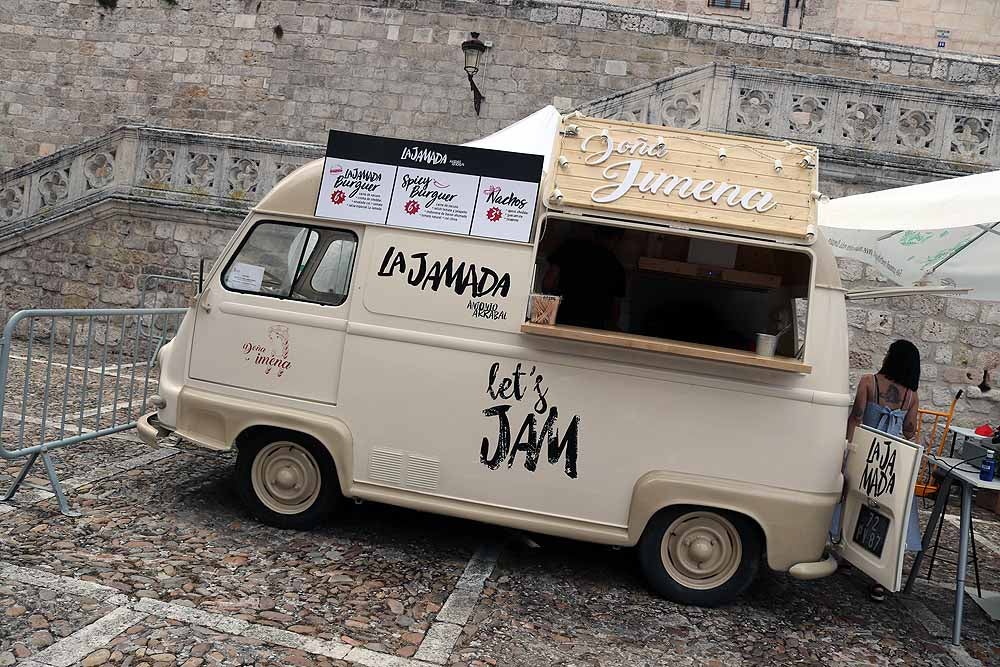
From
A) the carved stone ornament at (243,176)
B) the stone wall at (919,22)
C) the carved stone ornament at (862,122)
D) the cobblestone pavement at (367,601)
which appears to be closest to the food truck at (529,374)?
the cobblestone pavement at (367,601)

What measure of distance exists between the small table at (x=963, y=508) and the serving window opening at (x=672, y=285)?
1.25 metres

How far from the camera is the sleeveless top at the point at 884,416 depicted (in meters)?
5.64

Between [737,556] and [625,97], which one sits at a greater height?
[625,97]

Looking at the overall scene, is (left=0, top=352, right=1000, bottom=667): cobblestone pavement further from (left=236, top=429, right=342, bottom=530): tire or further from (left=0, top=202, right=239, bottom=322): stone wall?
(left=0, top=202, right=239, bottom=322): stone wall

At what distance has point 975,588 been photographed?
19.7ft

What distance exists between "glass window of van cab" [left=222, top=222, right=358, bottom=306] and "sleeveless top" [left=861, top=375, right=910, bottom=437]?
373 centimetres

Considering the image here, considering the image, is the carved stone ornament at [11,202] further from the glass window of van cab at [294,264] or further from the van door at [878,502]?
the van door at [878,502]

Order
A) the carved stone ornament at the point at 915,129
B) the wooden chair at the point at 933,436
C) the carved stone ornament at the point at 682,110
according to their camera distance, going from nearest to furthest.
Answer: the wooden chair at the point at 933,436, the carved stone ornament at the point at 915,129, the carved stone ornament at the point at 682,110

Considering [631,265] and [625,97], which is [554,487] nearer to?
[631,265]

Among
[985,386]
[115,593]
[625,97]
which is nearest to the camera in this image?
[115,593]

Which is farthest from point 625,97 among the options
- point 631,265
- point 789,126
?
point 631,265

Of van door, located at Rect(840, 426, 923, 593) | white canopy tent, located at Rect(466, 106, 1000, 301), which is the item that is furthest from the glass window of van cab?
van door, located at Rect(840, 426, 923, 593)

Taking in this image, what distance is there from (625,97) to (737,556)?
22.5 feet

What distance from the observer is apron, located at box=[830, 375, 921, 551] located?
536 centimetres
